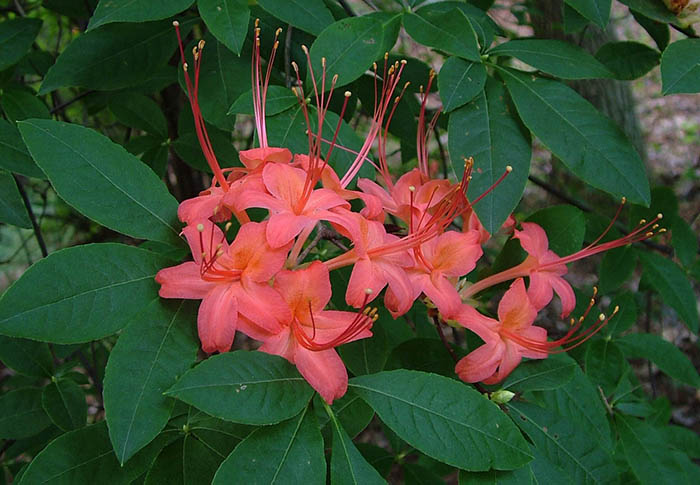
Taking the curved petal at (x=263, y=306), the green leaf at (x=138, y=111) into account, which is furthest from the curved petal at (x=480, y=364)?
the green leaf at (x=138, y=111)

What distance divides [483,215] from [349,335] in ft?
1.11

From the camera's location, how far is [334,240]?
1.10m

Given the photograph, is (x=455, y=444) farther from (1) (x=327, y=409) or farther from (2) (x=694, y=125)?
(2) (x=694, y=125)

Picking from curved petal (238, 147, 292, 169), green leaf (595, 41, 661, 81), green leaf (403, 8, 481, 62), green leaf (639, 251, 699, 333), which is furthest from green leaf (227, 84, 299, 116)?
green leaf (639, 251, 699, 333)

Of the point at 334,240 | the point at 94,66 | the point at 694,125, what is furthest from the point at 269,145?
the point at 694,125

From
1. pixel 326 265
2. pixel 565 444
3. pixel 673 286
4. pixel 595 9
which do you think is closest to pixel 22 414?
pixel 326 265

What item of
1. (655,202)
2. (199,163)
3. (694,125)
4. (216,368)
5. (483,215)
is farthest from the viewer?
(694,125)

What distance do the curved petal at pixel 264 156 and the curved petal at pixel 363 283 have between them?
216 millimetres

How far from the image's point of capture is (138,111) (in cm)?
163

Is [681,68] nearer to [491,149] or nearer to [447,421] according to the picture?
[491,149]

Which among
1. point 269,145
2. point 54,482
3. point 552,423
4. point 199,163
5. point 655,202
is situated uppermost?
point 269,145

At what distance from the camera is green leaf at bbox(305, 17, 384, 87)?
3.79 feet

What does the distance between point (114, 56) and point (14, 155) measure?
0.32 m

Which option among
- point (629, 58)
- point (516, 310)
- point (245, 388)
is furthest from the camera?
point (629, 58)
